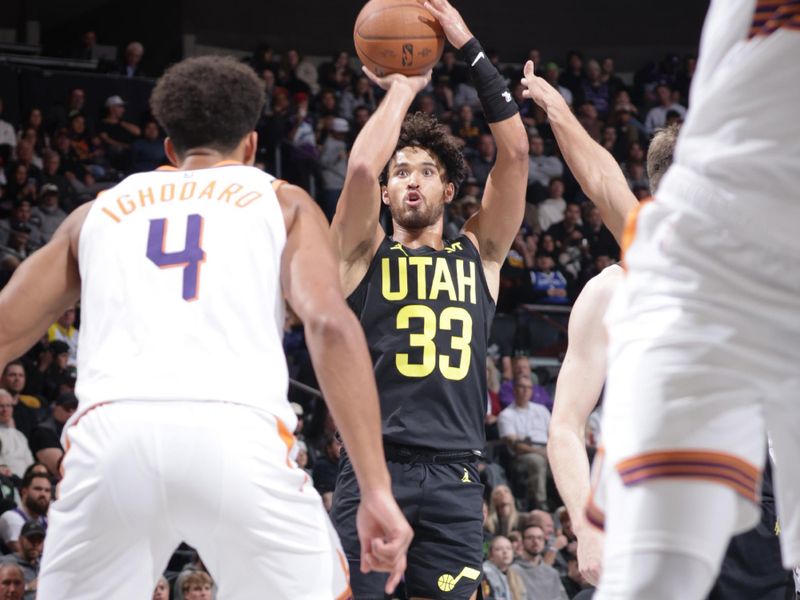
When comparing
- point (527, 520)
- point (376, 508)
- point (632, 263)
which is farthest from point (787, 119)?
point (527, 520)

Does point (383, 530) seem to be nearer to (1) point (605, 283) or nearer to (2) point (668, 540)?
(2) point (668, 540)

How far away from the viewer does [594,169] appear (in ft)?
14.8

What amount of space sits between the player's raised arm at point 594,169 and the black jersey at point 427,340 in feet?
2.45

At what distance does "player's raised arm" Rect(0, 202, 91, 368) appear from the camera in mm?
3207

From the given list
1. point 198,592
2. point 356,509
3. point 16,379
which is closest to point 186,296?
point 356,509

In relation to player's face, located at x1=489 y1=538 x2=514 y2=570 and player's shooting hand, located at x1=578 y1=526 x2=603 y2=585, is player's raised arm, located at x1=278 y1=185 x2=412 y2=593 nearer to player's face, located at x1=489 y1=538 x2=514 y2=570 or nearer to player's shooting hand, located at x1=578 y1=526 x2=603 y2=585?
player's shooting hand, located at x1=578 y1=526 x2=603 y2=585

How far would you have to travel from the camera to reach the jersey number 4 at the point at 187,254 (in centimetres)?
302

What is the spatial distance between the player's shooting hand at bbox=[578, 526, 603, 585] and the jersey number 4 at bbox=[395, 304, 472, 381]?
1560mm

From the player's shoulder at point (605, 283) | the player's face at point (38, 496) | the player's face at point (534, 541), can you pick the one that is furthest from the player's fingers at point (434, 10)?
the player's face at point (534, 541)

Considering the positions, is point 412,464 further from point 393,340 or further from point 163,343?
point 163,343

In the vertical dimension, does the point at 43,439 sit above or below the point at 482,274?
below

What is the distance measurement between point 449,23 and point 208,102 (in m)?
2.18

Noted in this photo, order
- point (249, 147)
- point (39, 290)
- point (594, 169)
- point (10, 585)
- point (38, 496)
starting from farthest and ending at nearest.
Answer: point (38, 496)
point (10, 585)
point (594, 169)
point (249, 147)
point (39, 290)

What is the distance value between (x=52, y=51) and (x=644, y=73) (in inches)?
361
